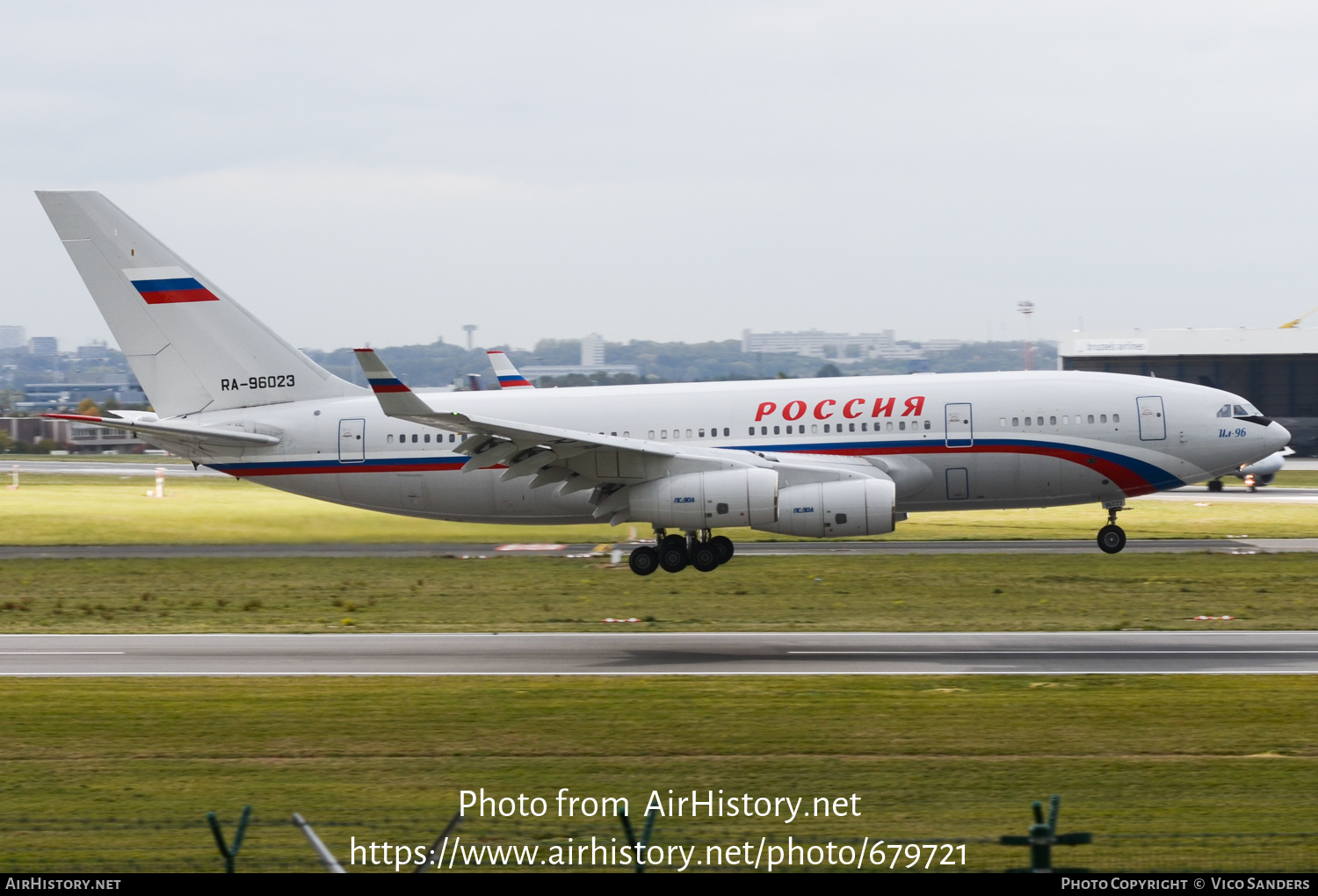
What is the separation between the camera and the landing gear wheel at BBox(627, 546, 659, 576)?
3164 cm

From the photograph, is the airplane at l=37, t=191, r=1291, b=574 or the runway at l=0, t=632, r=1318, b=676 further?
the airplane at l=37, t=191, r=1291, b=574

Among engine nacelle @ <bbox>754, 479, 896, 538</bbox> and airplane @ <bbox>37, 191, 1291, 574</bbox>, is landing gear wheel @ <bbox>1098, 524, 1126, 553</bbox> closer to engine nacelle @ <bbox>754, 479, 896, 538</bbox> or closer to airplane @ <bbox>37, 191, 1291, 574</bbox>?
airplane @ <bbox>37, 191, 1291, 574</bbox>

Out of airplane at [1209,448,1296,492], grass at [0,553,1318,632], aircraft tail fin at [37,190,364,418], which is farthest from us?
airplane at [1209,448,1296,492]

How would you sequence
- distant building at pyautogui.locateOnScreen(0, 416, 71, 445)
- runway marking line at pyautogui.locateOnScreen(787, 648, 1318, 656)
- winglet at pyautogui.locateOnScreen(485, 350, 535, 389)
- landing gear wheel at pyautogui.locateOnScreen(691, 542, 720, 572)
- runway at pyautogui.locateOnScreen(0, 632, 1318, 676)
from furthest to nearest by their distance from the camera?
distant building at pyautogui.locateOnScreen(0, 416, 71, 445) → winglet at pyautogui.locateOnScreen(485, 350, 535, 389) → landing gear wheel at pyautogui.locateOnScreen(691, 542, 720, 572) → runway marking line at pyautogui.locateOnScreen(787, 648, 1318, 656) → runway at pyautogui.locateOnScreen(0, 632, 1318, 676)

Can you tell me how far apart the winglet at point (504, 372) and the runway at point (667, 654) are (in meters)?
20.2

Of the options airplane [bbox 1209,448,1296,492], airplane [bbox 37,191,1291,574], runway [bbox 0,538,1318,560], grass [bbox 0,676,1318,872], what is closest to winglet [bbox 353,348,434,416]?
airplane [bbox 37,191,1291,574]

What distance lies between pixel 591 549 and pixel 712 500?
30.4 ft

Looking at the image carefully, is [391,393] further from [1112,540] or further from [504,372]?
[1112,540]

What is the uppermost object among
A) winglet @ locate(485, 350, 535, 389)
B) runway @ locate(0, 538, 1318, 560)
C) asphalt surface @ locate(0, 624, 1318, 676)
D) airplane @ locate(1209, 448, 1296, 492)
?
winglet @ locate(485, 350, 535, 389)

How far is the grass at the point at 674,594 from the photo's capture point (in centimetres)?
2589

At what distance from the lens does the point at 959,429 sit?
31656 millimetres

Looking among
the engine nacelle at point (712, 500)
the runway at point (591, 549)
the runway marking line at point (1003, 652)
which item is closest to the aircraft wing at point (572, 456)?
the engine nacelle at point (712, 500)

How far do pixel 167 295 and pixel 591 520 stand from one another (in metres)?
11.8

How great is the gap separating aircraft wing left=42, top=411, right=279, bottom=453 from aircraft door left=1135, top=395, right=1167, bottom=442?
20839 millimetres
